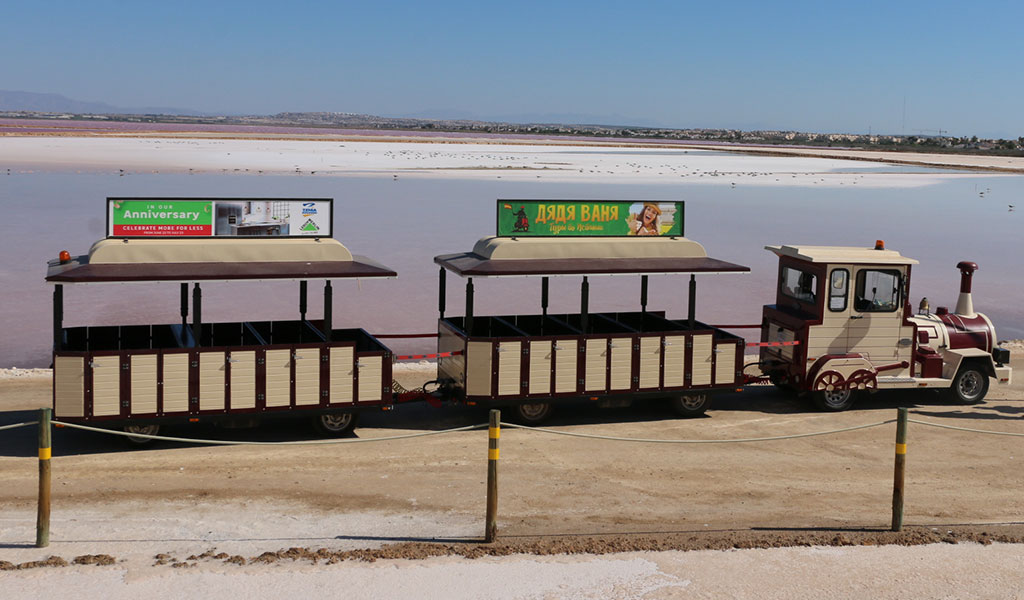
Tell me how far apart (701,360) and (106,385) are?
7.84 metres

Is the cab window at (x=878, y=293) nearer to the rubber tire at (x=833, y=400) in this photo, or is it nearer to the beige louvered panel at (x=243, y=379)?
the rubber tire at (x=833, y=400)

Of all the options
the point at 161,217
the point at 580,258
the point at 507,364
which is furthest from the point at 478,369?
the point at 161,217

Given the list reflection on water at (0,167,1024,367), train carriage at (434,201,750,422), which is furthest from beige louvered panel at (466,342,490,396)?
reflection on water at (0,167,1024,367)

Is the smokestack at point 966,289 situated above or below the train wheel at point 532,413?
above

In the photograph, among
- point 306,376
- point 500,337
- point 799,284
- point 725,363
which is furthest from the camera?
point 799,284

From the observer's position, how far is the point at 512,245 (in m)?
14.9

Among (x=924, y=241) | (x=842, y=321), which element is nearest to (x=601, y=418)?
(x=842, y=321)

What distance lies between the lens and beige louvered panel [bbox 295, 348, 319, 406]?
1354cm

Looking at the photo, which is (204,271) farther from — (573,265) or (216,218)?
(573,265)

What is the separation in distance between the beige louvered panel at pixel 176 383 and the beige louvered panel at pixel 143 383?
14cm

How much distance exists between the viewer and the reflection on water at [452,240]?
23.0m

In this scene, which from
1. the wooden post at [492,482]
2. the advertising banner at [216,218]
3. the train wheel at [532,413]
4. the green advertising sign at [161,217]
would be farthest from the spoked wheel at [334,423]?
the wooden post at [492,482]

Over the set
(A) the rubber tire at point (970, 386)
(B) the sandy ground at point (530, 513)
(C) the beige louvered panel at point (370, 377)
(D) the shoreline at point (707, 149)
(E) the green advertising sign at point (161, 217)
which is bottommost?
(B) the sandy ground at point (530, 513)

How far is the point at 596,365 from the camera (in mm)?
14867
